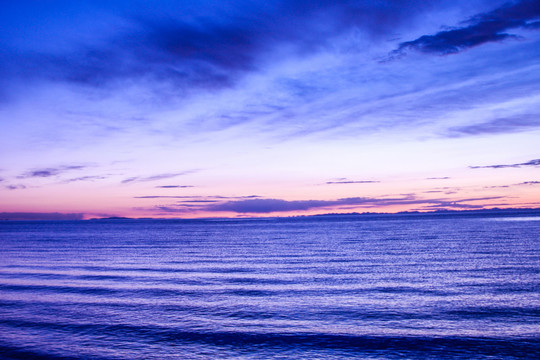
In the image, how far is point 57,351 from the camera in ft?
45.3

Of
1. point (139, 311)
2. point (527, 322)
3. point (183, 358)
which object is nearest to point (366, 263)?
point (527, 322)

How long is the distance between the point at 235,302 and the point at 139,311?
4559 mm

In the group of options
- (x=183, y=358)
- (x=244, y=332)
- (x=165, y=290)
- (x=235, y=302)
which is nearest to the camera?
(x=183, y=358)

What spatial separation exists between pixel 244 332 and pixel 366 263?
72.5 ft

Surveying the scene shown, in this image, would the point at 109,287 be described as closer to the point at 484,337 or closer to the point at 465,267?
the point at 484,337

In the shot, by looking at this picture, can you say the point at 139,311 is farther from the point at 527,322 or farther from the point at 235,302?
the point at 527,322

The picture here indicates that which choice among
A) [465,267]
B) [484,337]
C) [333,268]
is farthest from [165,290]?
[465,267]

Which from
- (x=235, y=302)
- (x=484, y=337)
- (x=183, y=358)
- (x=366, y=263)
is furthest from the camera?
(x=366, y=263)

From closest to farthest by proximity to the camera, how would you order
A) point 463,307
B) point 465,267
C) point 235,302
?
1. point 463,307
2. point 235,302
3. point 465,267

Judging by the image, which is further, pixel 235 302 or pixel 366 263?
pixel 366 263

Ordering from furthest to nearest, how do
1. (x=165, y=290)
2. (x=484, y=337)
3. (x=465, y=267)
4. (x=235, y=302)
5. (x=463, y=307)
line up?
Result: (x=465, y=267) → (x=165, y=290) → (x=235, y=302) → (x=463, y=307) → (x=484, y=337)

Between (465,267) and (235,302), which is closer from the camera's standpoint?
(235,302)

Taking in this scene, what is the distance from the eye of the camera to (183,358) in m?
13.2

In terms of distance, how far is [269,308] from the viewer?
19.3m
